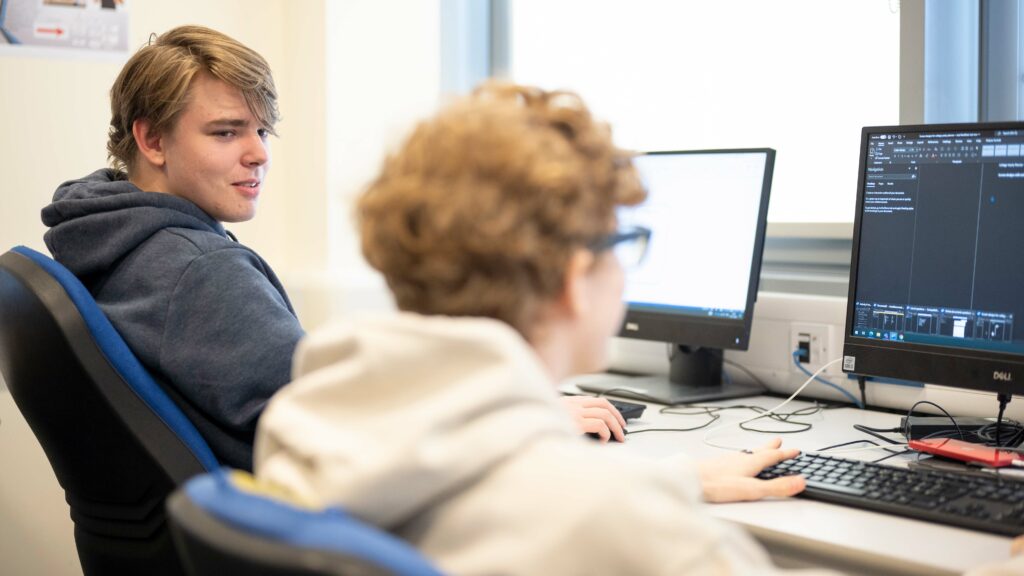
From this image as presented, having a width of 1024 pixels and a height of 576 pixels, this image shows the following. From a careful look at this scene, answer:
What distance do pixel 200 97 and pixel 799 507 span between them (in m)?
1.12

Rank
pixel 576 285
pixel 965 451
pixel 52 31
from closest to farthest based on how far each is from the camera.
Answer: pixel 576 285, pixel 965 451, pixel 52 31

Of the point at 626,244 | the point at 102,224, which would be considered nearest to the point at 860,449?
the point at 626,244

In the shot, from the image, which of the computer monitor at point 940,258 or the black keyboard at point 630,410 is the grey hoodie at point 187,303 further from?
the computer monitor at point 940,258

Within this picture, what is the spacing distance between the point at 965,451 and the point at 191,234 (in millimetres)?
1190

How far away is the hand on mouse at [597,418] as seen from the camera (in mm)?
1589

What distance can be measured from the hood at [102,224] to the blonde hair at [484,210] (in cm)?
75

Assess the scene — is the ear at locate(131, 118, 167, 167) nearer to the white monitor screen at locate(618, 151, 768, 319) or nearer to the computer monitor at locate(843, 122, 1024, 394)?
the white monitor screen at locate(618, 151, 768, 319)

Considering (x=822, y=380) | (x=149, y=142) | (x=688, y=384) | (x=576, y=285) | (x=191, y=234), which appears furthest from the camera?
(x=688, y=384)

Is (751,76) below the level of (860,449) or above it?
above

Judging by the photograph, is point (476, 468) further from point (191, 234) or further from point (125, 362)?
point (191, 234)

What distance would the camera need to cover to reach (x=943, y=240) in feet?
5.04

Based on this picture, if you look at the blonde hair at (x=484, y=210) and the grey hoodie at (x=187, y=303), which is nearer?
the blonde hair at (x=484, y=210)

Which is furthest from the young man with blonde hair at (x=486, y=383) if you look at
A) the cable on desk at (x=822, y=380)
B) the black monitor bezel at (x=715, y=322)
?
the cable on desk at (x=822, y=380)

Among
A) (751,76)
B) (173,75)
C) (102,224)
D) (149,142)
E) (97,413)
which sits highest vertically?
(751,76)
